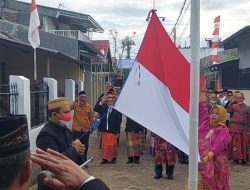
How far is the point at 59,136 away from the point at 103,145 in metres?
6.97

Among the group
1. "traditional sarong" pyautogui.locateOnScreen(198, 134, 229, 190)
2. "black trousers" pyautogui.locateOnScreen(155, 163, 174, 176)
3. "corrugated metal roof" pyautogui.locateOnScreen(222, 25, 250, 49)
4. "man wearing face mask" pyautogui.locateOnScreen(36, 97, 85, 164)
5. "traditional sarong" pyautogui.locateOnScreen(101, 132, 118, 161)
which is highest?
"corrugated metal roof" pyautogui.locateOnScreen(222, 25, 250, 49)

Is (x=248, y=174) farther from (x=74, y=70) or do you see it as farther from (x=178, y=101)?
(x=74, y=70)

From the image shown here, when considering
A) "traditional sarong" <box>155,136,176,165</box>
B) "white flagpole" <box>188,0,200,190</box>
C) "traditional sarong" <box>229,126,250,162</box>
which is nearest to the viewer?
"white flagpole" <box>188,0,200,190</box>

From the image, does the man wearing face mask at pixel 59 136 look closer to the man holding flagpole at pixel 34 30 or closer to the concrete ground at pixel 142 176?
the concrete ground at pixel 142 176

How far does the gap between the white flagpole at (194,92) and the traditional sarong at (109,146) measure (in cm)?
662

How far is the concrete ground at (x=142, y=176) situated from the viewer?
29.1 ft

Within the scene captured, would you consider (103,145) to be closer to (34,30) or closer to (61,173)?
(34,30)

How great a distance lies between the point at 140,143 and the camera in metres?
11.5

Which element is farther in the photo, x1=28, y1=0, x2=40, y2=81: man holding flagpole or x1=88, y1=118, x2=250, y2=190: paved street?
x1=28, y1=0, x2=40, y2=81: man holding flagpole

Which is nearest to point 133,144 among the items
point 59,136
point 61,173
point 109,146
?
point 109,146

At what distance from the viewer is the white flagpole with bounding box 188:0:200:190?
14.5ft

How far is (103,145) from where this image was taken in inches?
440

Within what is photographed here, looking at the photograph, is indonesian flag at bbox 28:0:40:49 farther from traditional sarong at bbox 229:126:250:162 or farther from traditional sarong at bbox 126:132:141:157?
traditional sarong at bbox 229:126:250:162

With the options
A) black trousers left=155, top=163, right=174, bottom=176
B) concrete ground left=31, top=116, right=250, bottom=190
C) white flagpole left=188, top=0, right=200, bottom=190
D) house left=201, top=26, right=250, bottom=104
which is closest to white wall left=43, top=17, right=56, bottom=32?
house left=201, top=26, right=250, bottom=104
